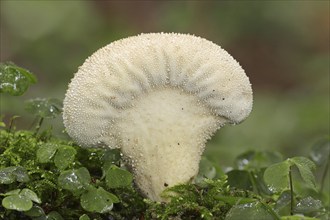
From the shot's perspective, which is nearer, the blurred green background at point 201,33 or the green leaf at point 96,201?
the green leaf at point 96,201

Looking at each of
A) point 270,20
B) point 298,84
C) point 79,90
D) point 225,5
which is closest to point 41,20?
point 225,5

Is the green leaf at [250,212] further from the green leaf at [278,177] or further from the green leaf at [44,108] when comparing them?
the green leaf at [44,108]

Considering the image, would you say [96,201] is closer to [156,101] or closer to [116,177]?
[116,177]

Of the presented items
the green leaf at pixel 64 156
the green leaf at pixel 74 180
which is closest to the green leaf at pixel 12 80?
the green leaf at pixel 64 156

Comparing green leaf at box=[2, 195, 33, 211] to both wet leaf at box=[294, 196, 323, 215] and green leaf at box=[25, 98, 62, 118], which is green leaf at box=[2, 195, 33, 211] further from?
wet leaf at box=[294, 196, 323, 215]

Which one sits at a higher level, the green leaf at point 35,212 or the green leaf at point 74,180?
the green leaf at point 74,180

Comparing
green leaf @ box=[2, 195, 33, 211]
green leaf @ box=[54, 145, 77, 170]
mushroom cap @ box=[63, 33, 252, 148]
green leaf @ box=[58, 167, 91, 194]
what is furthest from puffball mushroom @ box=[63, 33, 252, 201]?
green leaf @ box=[2, 195, 33, 211]
